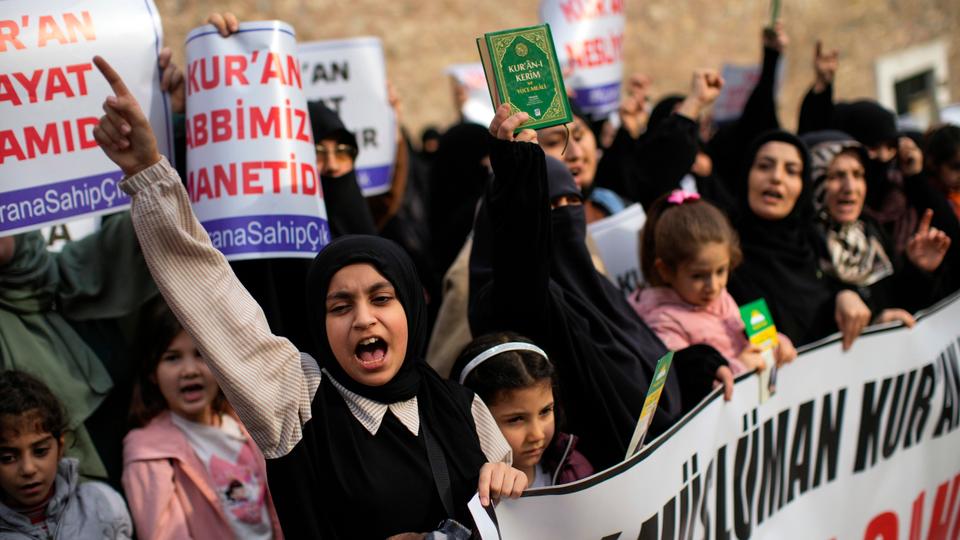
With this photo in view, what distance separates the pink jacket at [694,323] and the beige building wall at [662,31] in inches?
326

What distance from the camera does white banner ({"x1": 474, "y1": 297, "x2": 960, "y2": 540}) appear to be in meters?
2.71

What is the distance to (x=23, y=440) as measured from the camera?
2844mm

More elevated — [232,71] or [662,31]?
[662,31]

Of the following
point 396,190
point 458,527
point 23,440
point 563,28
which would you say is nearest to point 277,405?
point 458,527

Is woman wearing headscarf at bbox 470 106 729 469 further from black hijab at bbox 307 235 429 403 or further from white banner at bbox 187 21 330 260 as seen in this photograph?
white banner at bbox 187 21 330 260

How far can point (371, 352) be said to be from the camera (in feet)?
8.09

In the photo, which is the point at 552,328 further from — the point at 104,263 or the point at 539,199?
the point at 104,263

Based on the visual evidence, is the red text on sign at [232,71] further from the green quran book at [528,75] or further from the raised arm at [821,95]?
the raised arm at [821,95]

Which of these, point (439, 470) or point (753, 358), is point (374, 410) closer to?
point (439, 470)

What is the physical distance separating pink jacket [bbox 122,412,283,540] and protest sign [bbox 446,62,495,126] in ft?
12.4

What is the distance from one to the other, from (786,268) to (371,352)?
88.8 inches

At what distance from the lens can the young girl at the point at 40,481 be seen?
2818 millimetres

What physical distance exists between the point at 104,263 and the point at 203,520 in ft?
2.97

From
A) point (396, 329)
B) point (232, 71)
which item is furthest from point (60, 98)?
point (396, 329)
